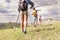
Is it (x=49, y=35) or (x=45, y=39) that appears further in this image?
(x=49, y=35)

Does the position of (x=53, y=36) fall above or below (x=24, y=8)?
below

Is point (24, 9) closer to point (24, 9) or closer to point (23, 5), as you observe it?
point (24, 9)

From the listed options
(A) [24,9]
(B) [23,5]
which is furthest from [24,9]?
(B) [23,5]

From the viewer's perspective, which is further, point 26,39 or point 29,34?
point 29,34

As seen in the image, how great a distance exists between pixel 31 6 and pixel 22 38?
1.86 metres

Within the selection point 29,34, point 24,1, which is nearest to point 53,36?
point 29,34

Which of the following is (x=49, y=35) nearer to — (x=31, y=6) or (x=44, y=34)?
(x=44, y=34)

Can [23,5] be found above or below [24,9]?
above

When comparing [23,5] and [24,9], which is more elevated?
[23,5]

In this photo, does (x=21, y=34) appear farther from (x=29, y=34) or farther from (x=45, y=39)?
(x=45, y=39)

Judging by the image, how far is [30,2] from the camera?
1519 cm

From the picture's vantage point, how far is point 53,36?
49.8 feet

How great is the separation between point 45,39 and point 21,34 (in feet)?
5.90

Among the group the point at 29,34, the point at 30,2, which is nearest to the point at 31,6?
the point at 30,2
